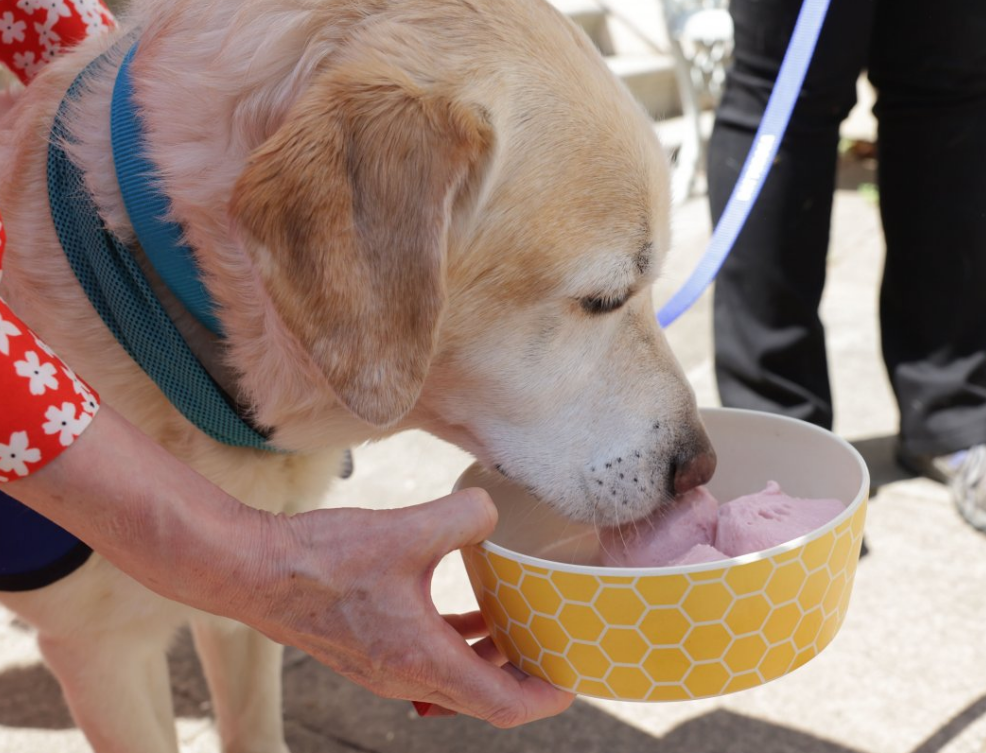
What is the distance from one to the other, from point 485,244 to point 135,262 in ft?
1.61

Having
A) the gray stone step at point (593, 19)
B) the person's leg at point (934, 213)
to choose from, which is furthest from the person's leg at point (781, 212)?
the gray stone step at point (593, 19)

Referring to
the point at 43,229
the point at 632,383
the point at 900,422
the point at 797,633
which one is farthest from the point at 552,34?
the point at 900,422

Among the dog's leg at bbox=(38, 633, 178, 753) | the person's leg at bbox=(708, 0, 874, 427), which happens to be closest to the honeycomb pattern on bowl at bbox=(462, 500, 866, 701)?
the dog's leg at bbox=(38, 633, 178, 753)

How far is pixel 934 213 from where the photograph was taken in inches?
111

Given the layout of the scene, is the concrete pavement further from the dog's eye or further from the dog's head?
the dog's eye

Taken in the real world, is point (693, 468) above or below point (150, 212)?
below

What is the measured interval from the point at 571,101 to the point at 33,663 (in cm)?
212

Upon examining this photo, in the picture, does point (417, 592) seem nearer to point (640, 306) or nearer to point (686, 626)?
point (686, 626)

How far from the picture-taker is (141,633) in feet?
5.41

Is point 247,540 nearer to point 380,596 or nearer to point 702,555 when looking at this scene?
point 380,596

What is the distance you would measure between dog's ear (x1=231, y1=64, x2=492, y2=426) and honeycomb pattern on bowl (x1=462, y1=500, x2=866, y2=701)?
30 centimetres

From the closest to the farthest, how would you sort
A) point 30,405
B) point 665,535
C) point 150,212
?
point 30,405, point 150,212, point 665,535

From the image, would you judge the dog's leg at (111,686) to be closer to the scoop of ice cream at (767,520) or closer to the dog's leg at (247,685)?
the dog's leg at (247,685)

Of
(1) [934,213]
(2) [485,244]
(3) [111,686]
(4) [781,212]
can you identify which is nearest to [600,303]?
(2) [485,244]
